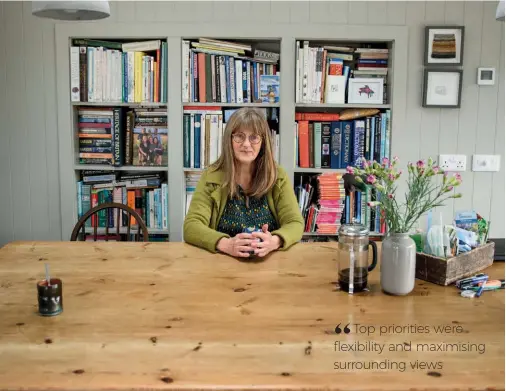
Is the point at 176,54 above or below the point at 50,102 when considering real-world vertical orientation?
above

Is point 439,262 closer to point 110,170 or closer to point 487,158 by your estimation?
point 487,158

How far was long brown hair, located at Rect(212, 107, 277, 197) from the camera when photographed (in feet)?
8.11

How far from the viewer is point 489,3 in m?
3.22

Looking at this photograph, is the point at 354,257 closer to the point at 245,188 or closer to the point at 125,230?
the point at 245,188

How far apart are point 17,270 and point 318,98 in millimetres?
1941

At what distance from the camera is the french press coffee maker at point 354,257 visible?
169 centimetres

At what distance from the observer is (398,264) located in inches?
64.8

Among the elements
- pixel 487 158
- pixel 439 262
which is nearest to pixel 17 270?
pixel 439 262

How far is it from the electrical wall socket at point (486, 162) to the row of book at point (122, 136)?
180cm

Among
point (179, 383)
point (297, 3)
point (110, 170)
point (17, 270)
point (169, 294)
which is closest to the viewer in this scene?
point (179, 383)

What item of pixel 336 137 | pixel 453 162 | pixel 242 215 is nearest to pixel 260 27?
pixel 336 137

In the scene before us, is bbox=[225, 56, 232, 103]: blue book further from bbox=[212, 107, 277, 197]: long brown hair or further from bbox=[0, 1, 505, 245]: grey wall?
bbox=[212, 107, 277, 197]: long brown hair

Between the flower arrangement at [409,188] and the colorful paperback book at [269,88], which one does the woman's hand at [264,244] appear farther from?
the colorful paperback book at [269,88]

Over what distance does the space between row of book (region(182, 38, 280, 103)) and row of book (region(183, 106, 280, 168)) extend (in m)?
0.08
